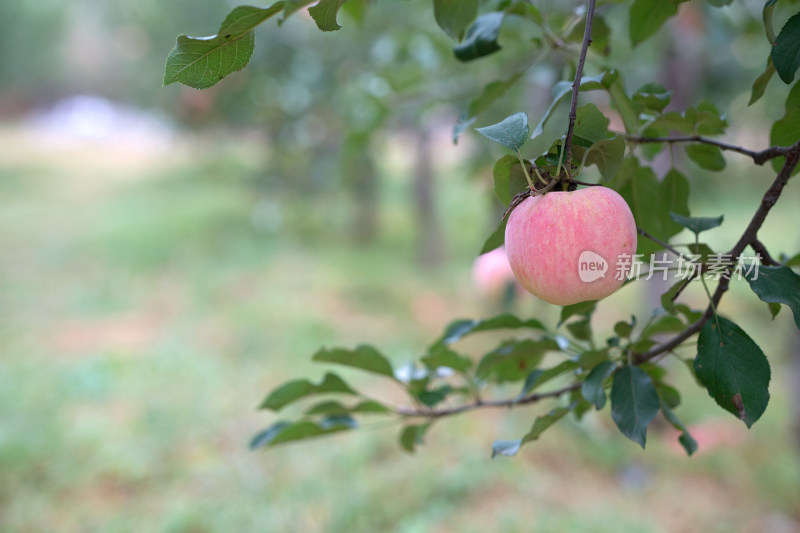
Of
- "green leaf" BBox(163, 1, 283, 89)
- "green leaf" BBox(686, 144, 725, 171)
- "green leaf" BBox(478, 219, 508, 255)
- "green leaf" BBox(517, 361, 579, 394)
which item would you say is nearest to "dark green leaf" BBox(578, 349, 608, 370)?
"green leaf" BBox(517, 361, 579, 394)

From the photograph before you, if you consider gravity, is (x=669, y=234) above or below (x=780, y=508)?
above

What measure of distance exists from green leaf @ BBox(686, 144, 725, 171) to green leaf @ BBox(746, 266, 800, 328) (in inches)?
7.4

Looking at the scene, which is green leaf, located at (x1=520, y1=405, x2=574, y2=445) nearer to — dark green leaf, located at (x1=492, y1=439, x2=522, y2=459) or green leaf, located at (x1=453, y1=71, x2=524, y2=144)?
dark green leaf, located at (x1=492, y1=439, x2=522, y2=459)

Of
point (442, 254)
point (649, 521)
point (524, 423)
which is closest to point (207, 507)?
point (524, 423)

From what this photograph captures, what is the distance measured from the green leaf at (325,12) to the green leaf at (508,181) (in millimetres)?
141

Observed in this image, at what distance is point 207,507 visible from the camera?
1.52m

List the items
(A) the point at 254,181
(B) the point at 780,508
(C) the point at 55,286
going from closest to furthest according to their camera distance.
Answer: (B) the point at 780,508 < (C) the point at 55,286 < (A) the point at 254,181

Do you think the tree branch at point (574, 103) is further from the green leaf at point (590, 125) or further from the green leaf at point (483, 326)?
the green leaf at point (483, 326)

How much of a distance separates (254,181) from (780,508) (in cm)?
292

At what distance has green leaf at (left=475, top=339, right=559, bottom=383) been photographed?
0.60 metres

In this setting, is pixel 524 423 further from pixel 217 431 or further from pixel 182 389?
pixel 182 389

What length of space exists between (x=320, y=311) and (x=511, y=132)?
2657 millimetres

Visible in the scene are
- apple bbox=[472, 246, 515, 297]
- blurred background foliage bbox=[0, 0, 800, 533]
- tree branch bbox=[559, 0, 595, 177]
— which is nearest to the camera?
→ tree branch bbox=[559, 0, 595, 177]

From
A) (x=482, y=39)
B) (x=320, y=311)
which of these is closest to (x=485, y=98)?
(x=482, y=39)
